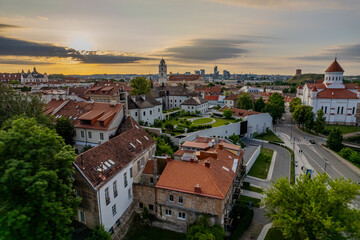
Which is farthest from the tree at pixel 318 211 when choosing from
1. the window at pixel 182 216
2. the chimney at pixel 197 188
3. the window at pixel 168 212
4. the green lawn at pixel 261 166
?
the green lawn at pixel 261 166

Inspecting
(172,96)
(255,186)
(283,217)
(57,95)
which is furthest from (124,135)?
(172,96)

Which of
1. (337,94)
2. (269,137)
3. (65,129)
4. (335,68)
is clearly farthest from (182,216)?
(335,68)

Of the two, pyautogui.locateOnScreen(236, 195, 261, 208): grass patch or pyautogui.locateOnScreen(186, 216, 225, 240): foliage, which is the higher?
pyautogui.locateOnScreen(186, 216, 225, 240): foliage

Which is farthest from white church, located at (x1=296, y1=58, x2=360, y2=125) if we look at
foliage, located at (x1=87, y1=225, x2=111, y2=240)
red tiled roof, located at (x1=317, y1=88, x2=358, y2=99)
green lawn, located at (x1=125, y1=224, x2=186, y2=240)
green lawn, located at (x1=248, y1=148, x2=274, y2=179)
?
foliage, located at (x1=87, y1=225, x2=111, y2=240)

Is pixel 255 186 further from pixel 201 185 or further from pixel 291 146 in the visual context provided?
pixel 291 146

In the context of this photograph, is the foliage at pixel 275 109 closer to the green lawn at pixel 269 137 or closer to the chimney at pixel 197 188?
the green lawn at pixel 269 137

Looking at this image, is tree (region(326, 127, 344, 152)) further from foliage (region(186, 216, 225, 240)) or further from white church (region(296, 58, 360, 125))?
foliage (region(186, 216, 225, 240))
